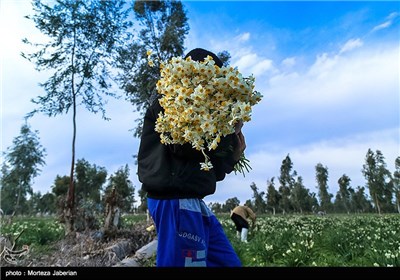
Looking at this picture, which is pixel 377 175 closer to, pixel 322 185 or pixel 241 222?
pixel 241 222

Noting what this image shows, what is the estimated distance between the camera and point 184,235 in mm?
2078

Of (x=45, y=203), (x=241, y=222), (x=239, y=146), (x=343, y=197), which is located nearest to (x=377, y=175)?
(x=241, y=222)

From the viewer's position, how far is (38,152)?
18.7 m

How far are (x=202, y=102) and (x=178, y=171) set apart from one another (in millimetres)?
467

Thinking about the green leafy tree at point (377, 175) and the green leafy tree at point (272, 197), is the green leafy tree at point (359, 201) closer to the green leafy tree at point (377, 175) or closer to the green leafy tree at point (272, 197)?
the green leafy tree at point (272, 197)

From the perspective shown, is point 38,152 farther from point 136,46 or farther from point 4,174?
point 136,46

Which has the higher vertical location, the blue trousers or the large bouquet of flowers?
the large bouquet of flowers

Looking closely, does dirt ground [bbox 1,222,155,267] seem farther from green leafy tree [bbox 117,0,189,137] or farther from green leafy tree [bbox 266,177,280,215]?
green leafy tree [bbox 266,177,280,215]

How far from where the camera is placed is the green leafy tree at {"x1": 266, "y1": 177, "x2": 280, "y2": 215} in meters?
37.2

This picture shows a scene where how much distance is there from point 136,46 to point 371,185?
14051mm

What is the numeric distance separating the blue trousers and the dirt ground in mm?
3971

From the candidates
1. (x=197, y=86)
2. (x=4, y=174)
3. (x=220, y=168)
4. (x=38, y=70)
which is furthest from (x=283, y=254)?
(x=4, y=174)

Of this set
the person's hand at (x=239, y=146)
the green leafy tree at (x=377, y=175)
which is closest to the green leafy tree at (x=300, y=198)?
the green leafy tree at (x=377, y=175)

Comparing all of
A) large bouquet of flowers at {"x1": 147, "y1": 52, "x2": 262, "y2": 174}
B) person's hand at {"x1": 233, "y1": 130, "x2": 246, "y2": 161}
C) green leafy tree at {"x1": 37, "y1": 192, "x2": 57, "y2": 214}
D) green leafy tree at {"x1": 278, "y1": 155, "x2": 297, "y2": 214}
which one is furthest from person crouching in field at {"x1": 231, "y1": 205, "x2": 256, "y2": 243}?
green leafy tree at {"x1": 37, "y1": 192, "x2": 57, "y2": 214}
